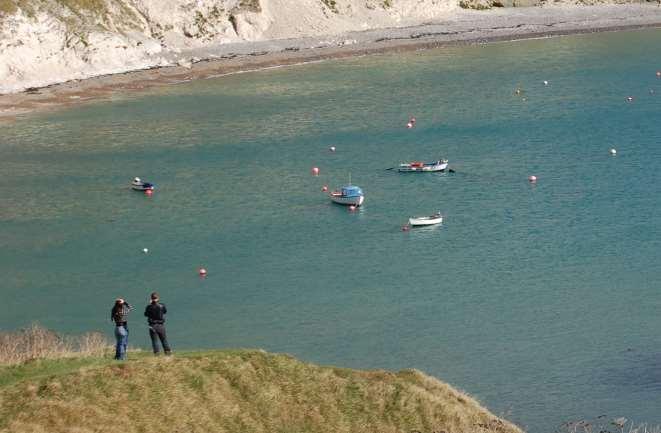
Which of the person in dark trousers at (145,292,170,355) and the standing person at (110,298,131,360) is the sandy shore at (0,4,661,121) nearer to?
the standing person at (110,298,131,360)

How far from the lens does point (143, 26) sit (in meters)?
130

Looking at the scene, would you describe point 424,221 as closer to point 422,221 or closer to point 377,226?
point 422,221

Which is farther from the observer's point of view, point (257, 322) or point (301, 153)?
point (301, 153)

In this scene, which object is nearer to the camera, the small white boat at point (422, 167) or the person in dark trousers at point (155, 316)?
the person in dark trousers at point (155, 316)

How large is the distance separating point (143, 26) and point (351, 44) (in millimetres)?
23752

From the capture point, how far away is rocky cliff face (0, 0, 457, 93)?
116562 mm

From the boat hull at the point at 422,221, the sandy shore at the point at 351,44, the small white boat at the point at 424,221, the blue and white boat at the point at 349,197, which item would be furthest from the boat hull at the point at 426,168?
the sandy shore at the point at 351,44

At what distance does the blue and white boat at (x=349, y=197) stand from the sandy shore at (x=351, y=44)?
129 ft

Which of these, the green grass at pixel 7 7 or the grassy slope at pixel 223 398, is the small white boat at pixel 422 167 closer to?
the grassy slope at pixel 223 398

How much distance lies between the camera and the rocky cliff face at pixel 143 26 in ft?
382

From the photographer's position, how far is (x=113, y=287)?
6272 centimetres

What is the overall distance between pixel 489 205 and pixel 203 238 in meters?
18.0

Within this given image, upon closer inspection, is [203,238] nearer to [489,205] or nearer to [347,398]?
[489,205]

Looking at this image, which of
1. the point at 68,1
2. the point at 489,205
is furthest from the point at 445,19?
the point at 489,205
